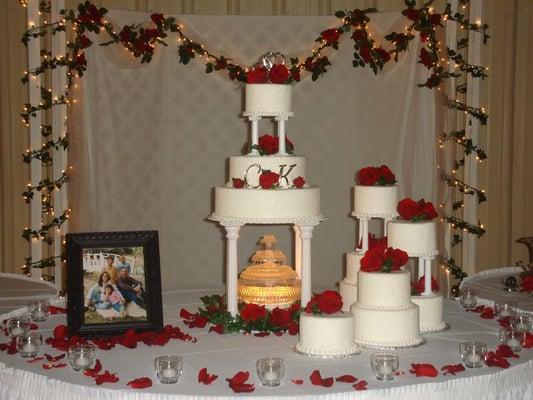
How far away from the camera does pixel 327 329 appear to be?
3.18 metres

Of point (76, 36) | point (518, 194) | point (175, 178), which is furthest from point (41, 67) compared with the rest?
point (518, 194)

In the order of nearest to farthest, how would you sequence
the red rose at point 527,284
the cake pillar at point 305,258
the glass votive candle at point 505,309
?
the cake pillar at point 305,258 → the glass votive candle at point 505,309 → the red rose at point 527,284

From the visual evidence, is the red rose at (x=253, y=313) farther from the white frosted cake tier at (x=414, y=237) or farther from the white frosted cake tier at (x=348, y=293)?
the white frosted cake tier at (x=414, y=237)

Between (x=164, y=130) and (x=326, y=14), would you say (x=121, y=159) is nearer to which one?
(x=164, y=130)

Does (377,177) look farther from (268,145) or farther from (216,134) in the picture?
(216,134)

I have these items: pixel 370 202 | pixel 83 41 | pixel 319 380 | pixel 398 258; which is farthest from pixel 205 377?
pixel 83 41

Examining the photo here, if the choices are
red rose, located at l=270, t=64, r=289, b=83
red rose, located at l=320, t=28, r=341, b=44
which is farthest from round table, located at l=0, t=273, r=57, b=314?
red rose, located at l=320, t=28, r=341, b=44

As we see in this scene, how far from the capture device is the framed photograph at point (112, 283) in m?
3.42

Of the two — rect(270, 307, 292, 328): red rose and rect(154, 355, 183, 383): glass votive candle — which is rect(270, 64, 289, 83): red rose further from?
rect(154, 355, 183, 383): glass votive candle

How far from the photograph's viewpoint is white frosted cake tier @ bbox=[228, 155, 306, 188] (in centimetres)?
375

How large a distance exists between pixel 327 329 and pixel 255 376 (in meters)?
0.40

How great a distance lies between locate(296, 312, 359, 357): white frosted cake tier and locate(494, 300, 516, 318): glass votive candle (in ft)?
3.26

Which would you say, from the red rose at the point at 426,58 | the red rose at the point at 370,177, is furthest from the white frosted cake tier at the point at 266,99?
the red rose at the point at 426,58

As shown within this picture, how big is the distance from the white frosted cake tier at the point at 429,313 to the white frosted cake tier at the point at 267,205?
0.58 meters
